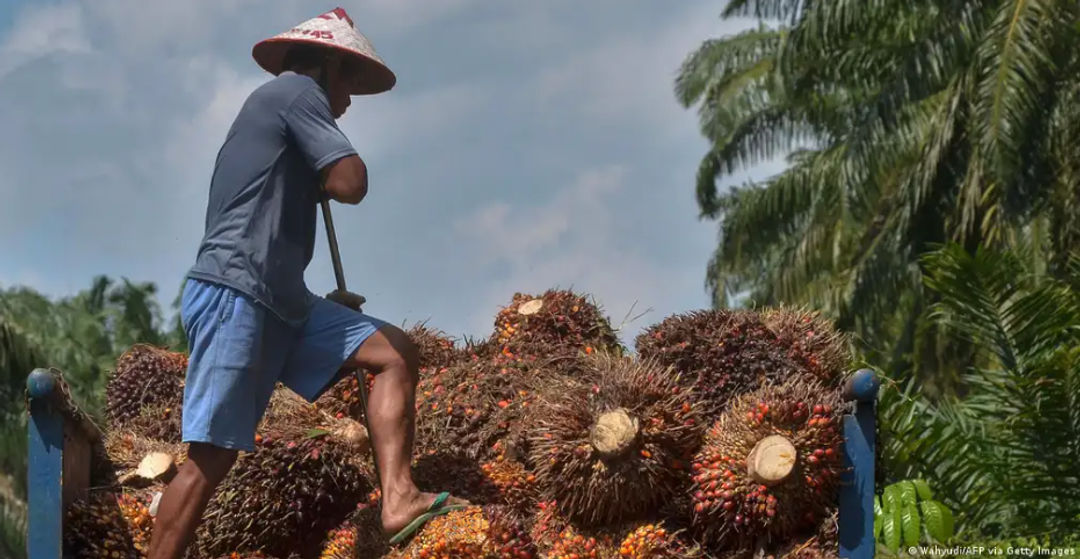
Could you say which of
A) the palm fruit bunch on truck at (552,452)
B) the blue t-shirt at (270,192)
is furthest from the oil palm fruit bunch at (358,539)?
the blue t-shirt at (270,192)

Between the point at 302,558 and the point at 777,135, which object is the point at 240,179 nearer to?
the point at 302,558

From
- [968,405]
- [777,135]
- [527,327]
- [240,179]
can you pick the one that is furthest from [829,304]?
[240,179]

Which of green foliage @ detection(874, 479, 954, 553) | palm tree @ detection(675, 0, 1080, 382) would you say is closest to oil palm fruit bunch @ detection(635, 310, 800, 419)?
green foliage @ detection(874, 479, 954, 553)

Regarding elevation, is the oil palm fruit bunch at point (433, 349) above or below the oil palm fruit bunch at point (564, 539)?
above

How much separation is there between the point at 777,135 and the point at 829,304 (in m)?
4.80

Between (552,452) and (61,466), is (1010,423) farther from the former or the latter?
(61,466)

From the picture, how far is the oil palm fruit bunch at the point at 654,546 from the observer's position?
3881mm

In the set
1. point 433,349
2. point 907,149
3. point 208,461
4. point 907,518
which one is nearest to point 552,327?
point 433,349

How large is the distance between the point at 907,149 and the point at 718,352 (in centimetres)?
1292

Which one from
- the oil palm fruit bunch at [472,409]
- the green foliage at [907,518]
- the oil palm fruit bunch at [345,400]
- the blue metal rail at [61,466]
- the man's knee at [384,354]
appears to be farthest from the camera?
the green foliage at [907,518]

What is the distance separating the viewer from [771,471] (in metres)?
3.83

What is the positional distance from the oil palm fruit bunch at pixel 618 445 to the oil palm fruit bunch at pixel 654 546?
10 cm

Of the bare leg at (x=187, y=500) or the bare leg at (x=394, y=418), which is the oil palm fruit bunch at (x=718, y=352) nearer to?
the bare leg at (x=394, y=418)

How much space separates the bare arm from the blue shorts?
16.0 inches
